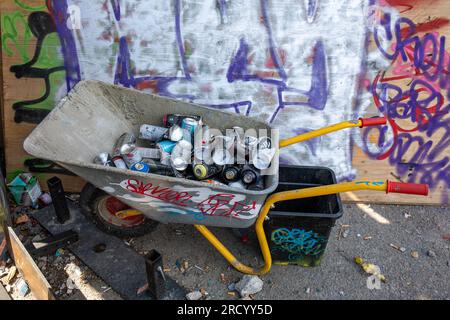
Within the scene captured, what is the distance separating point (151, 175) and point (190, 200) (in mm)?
292

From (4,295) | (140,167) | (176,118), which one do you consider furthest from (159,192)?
(4,295)

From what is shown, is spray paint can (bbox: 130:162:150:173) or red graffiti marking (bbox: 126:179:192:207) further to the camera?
spray paint can (bbox: 130:162:150:173)

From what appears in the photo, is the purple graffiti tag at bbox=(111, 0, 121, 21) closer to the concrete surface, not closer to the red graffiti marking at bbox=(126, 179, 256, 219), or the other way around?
the red graffiti marking at bbox=(126, 179, 256, 219)

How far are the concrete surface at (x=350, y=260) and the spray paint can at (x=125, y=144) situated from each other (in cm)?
77

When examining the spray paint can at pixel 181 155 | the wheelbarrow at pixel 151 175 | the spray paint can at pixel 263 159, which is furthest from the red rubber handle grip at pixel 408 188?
the spray paint can at pixel 181 155

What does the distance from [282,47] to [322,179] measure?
1034 millimetres

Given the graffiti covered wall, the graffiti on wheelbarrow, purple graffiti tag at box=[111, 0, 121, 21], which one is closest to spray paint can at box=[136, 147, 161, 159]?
the graffiti on wheelbarrow

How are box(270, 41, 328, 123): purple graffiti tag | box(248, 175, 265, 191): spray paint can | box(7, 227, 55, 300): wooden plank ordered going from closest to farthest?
box(7, 227, 55, 300): wooden plank → box(248, 175, 265, 191): spray paint can → box(270, 41, 328, 123): purple graffiti tag

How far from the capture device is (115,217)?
9.69 feet

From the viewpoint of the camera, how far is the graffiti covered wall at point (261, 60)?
2.91 metres

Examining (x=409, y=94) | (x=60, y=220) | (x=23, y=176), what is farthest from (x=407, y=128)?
(x=23, y=176)

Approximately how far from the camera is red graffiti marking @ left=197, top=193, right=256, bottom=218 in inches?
89.7

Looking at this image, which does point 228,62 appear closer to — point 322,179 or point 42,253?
point 322,179

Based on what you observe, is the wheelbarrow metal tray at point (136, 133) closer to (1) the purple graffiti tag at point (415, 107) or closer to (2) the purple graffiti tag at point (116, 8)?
(2) the purple graffiti tag at point (116, 8)
